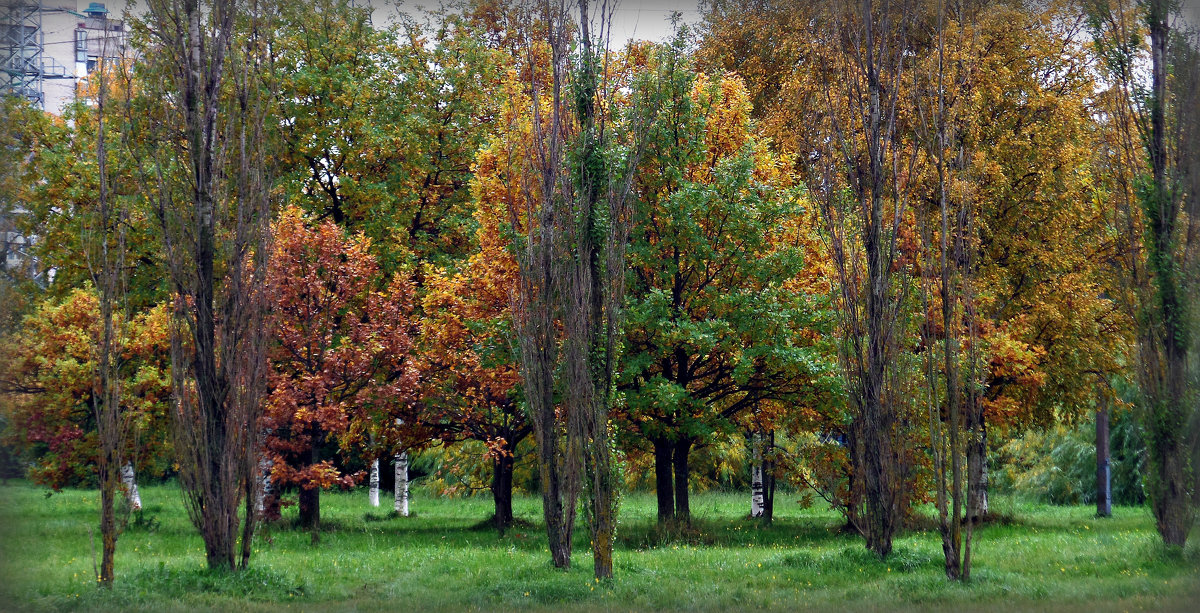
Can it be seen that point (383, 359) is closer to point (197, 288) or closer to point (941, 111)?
point (197, 288)

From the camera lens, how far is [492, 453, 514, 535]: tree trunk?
18047 mm

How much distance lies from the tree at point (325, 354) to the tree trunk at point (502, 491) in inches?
89.7

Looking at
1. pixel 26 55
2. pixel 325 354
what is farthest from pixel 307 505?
pixel 26 55

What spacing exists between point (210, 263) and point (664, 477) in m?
9.95

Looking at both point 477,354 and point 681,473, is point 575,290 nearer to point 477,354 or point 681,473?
point 477,354

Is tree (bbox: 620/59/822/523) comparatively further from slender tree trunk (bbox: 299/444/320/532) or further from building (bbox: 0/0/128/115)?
building (bbox: 0/0/128/115)

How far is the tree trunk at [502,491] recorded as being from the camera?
18.0 metres

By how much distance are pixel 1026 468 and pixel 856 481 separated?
21010mm

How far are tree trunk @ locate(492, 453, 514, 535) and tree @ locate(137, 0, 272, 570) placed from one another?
7.06 m

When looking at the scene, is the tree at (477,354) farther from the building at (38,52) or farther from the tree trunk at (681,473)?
the building at (38,52)

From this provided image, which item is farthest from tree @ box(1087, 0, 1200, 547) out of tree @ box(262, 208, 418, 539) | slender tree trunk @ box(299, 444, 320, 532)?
slender tree trunk @ box(299, 444, 320, 532)

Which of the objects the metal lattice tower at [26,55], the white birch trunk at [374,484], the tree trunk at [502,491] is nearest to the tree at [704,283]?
the tree trunk at [502,491]

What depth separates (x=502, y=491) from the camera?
18812 millimetres

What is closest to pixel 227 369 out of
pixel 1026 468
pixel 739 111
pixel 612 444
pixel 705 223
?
pixel 612 444
